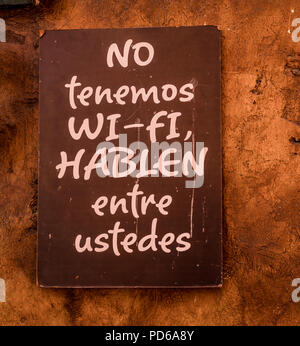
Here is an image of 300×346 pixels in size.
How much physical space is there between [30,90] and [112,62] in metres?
0.41

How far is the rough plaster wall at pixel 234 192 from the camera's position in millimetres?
1333

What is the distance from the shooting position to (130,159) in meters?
1.31

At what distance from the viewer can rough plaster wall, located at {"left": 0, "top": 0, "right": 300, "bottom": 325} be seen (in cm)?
133

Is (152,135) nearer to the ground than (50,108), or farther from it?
nearer to the ground

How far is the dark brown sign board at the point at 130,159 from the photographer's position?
1293 mm

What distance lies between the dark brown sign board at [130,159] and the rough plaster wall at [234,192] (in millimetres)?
90

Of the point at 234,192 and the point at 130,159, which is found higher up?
the point at 130,159

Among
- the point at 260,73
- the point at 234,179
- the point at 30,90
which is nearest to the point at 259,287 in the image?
the point at 234,179

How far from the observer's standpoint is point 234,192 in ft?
4.42

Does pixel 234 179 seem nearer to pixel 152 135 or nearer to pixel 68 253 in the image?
pixel 152 135

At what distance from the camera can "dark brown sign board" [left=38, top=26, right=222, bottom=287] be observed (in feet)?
4.24

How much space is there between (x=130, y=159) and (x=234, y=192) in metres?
0.50

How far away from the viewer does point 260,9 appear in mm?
1348

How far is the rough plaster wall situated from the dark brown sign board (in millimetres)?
90
